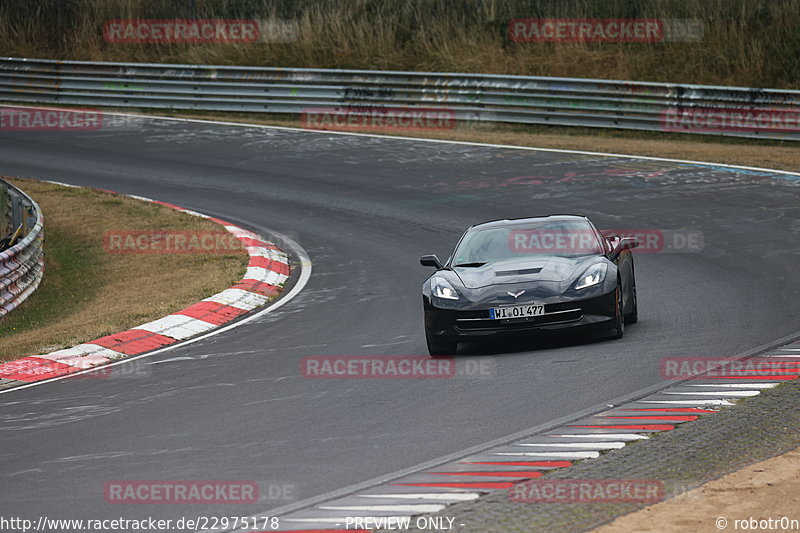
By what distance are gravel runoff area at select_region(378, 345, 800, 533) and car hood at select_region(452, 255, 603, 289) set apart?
267cm

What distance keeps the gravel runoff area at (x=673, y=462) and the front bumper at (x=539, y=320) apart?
221 centimetres

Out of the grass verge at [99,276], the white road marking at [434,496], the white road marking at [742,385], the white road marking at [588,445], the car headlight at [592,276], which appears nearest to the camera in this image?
the white road marking at [434,496]

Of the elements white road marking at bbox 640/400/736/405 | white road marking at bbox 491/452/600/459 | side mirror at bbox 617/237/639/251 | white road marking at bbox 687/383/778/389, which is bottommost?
white road marking at bbox 687/383/778/389

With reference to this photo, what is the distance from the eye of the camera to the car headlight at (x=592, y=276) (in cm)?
1049

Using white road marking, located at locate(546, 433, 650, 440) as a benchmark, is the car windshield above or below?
above

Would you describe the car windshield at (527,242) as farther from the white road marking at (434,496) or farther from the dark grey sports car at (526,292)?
the white road marking at (434,496)

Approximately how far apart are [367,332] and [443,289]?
1.47m

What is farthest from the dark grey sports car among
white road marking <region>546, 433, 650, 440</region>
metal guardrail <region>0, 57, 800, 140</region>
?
metal guardrail <region>0, 57, 800, 140</region>

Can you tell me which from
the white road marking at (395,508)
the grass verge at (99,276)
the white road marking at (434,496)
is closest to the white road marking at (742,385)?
the white road marking at (434,496)

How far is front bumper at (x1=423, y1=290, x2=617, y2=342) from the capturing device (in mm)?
10336

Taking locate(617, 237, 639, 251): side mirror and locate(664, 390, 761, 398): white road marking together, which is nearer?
locate(664, 390, 761, 398): white road marking

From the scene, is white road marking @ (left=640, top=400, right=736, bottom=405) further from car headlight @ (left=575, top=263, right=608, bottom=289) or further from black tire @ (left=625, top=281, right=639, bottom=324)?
black tire @ (left=625, top=281, right=639, bottom=324)

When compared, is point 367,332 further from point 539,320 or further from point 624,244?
point 624,244

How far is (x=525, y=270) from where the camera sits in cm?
1078
